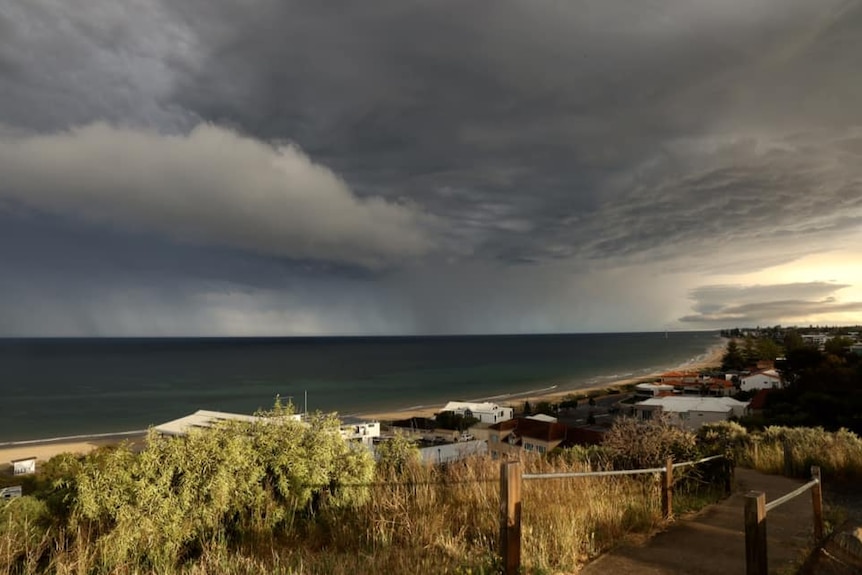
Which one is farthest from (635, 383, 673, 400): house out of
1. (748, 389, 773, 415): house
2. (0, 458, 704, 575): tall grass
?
(0, 458, 704, 575): tall grass

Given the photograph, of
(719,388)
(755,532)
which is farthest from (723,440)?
(719,388)

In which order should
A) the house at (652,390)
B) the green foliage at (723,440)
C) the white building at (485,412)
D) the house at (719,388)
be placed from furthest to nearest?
the house at (652,390) → the house at (719,388) → the white building at (485,412) → the green foliage at (723,440)

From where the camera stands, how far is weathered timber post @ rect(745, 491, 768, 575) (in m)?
3.87

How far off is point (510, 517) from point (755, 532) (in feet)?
6.05

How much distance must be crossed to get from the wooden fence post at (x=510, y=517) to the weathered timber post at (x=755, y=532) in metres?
1.72

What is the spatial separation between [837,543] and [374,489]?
202 inches

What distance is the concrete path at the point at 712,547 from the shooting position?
497cm

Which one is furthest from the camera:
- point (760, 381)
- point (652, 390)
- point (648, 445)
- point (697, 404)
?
point (652, 390)

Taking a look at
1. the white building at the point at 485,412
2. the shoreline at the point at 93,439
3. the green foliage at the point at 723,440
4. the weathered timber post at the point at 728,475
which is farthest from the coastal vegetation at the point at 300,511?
the white building at the point at 485,412

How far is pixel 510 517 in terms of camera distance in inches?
167

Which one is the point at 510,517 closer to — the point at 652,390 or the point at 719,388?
the point at 719,388

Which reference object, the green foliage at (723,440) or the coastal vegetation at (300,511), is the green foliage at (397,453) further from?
the green foliage at (723,440)

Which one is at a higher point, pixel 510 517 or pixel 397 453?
pixel 510 517

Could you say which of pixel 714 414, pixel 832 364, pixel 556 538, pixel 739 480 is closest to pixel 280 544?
pixel 556 538
